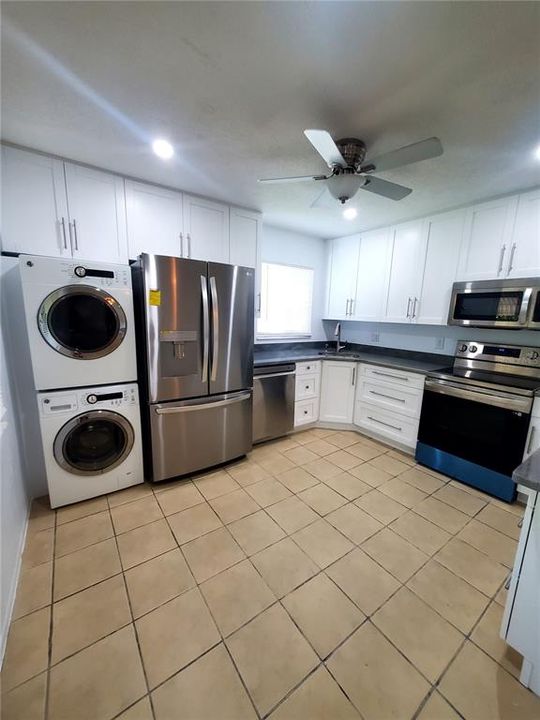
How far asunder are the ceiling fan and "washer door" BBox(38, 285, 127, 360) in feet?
4.34

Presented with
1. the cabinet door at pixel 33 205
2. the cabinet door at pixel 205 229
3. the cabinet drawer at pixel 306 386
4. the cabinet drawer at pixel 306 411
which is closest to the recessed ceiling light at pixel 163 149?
the cabinet door at pixel 205 229

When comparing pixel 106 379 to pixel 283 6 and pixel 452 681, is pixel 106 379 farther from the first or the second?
pixel 452 681

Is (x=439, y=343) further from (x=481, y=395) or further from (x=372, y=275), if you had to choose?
(x=372, y=275)

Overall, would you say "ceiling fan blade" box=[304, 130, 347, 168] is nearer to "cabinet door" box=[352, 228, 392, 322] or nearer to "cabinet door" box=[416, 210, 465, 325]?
"cabinet door" box=[416, 210, 465, 325]

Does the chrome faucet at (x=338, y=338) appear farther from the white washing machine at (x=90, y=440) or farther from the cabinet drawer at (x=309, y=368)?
the white washing machine at (x=90, y=440)

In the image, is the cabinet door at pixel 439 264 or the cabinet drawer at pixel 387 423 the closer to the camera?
the cabinet door at pixel 439 264

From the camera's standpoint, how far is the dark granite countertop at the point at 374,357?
289 centimetres

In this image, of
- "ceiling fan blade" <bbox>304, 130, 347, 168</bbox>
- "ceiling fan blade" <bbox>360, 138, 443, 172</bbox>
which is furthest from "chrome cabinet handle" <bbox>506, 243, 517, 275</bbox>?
"ceiling fan blade" <bbox>304, 130, 347, 168</bbox>

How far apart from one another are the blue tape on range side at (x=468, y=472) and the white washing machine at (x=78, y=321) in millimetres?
2674

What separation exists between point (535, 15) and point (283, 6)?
845mm

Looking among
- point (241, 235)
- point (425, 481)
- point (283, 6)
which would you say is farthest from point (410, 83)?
point (425, 481)

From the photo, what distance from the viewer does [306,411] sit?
3.35m

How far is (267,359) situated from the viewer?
3059 millimetres

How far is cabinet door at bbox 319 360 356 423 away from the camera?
332cm
